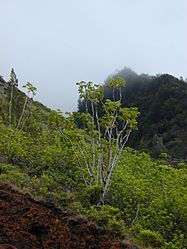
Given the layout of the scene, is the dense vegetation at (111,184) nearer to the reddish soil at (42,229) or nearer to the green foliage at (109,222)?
the green foliage at (109,222)

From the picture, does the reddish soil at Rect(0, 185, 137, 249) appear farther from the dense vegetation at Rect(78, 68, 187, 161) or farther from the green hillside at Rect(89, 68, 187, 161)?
the dense vegetation at Rect(78, 68, 187, 161)

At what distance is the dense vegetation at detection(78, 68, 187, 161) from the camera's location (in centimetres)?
5919

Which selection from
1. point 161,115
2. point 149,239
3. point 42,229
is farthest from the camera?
point 161,115

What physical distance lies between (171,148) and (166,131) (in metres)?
7.51

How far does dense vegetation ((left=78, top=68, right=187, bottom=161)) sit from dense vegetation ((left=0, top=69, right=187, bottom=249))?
1389 inches

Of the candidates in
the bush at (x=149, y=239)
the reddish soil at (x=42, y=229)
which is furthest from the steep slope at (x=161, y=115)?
the reddish soil at (x=42, y=229)

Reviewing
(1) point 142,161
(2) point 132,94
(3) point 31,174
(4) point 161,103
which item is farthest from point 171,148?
(3) point 31,174

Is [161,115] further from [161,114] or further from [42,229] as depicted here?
[42,229]

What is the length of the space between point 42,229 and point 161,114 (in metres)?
64.8

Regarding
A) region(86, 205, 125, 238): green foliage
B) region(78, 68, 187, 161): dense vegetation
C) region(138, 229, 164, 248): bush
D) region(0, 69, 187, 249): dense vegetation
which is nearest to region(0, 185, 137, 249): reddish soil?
region(86, 205, 125, 238): green foliage

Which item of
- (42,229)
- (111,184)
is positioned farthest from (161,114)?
(42,229)

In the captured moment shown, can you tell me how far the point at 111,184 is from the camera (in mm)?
13867

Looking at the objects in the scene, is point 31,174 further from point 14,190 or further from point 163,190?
point 14,190

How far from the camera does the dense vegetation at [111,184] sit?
10299mm
